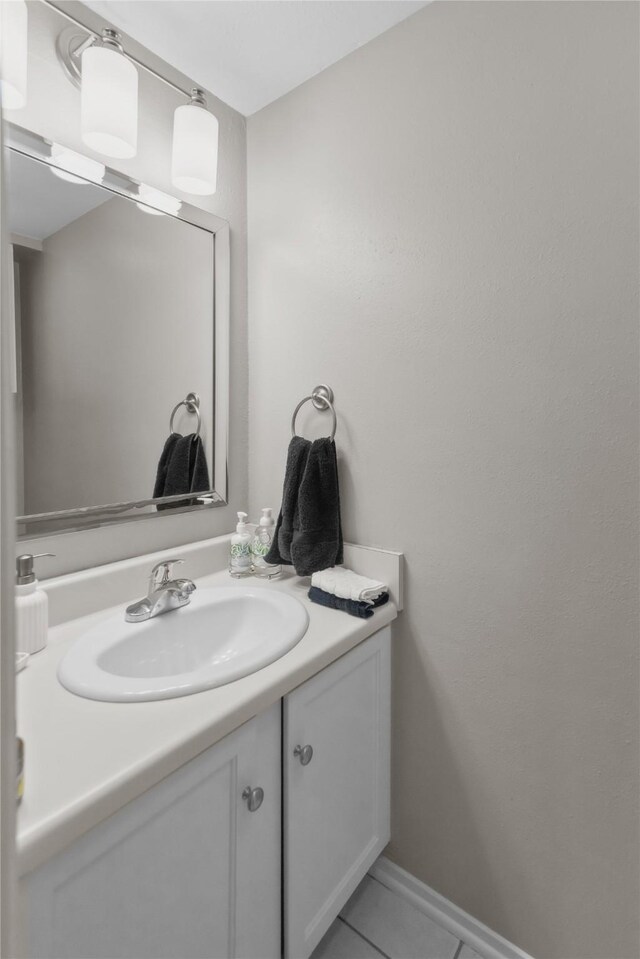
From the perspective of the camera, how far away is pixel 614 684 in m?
0.98

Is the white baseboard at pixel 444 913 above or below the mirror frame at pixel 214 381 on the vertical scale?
below

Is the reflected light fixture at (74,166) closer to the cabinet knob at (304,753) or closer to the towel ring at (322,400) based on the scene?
the towel ring at (322,400)

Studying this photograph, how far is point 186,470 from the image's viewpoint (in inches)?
54.9

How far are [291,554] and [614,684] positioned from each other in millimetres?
775

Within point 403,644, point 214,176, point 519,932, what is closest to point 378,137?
point 214,176

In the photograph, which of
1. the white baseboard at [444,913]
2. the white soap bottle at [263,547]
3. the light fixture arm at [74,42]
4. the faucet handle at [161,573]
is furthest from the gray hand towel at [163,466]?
the white baseboard at [444,913]

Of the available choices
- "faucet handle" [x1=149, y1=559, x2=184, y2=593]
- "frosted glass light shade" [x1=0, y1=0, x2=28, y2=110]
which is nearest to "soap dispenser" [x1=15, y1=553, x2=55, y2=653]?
"faucet handle" [x1=149, y1=559, x2=184, y2=593]

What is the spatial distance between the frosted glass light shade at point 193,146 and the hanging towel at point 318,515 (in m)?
0.77

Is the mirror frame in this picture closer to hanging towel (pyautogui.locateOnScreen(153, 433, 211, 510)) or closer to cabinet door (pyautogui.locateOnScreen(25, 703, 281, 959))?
hanging towel (pyautogui.locateOnScreen(153, 433, 211, 510))

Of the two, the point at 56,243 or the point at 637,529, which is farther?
the point at 56,243

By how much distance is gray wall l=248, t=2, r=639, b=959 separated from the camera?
37.9 inches

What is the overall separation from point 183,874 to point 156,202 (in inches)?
57.1

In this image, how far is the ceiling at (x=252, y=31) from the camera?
116cm

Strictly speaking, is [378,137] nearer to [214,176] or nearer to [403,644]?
[214,176]
